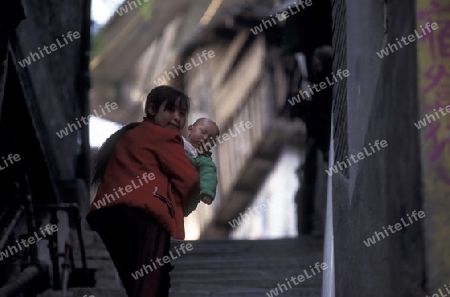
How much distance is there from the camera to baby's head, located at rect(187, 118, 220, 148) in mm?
6984

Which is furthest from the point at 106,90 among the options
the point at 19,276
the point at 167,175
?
the point at 167,175

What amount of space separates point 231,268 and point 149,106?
4.00 metres

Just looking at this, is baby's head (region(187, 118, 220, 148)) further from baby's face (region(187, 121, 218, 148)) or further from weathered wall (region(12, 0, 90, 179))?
weathered wall (region(12, 0, 90, 179))

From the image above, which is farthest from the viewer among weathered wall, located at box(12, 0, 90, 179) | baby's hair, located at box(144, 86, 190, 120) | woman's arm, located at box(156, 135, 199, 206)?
weathered wall, located at box(12, 0, 90, 179)

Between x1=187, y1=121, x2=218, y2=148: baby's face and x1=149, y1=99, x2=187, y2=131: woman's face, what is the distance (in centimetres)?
24

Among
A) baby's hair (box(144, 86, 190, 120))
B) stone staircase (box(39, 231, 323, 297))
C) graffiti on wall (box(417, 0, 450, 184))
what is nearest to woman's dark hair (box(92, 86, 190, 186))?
baby's hair (box(144, 86, 190, 120))

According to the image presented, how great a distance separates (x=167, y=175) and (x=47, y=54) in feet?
20.5

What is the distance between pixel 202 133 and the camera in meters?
6.99

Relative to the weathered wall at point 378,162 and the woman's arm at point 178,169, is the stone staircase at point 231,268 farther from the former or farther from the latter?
the woman's arm at point 178,169

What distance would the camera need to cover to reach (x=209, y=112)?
25891 millimetres

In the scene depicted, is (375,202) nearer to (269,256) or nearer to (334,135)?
(334,135)

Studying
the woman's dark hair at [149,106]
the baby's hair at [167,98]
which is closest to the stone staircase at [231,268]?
the woman's dark hair at [149,106]

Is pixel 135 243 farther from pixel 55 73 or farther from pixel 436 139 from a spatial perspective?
pixel 55 73

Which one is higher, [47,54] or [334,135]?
[47,54]
